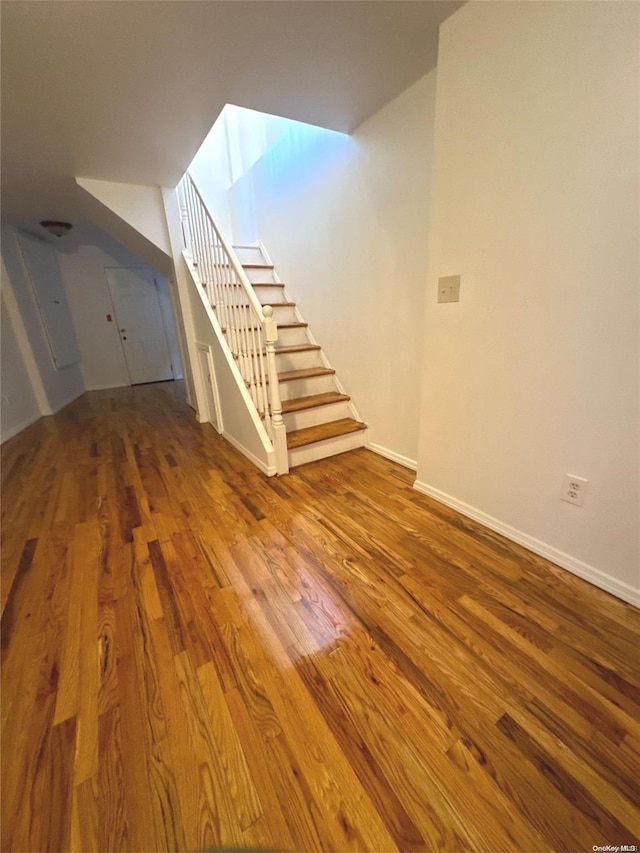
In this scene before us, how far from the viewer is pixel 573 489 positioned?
1.38 metres

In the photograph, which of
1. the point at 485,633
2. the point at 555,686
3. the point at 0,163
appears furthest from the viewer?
the point at 0,163

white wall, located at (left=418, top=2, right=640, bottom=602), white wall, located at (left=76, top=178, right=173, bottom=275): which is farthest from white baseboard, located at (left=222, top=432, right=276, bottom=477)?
white wall, located at (left=76, top=178, right=173, bottom=275)

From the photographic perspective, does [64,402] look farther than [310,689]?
Yes

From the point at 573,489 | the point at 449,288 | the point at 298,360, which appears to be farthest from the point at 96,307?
the point at 573,489

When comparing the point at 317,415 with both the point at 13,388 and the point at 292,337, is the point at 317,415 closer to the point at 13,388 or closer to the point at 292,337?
the point at 292,337

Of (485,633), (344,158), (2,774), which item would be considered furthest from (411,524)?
(344,158)

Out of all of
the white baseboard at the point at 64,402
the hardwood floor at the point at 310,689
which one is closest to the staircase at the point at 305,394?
the hardwood floor at the point at 310,689

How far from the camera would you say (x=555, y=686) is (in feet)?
3.26

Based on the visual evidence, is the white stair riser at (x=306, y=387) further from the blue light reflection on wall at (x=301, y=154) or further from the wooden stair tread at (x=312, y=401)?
the blue light reflection on wall at (x=301, y=154)

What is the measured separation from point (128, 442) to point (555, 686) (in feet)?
11.2

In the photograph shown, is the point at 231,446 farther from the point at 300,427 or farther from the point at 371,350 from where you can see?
the point at 371,350

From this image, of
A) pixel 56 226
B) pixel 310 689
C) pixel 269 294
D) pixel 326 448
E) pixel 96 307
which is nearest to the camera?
pixel 310 689

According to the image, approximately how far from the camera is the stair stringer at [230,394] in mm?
2395

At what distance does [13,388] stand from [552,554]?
5.14m
